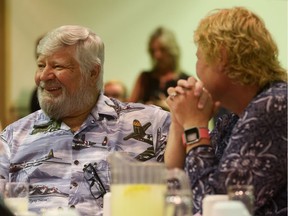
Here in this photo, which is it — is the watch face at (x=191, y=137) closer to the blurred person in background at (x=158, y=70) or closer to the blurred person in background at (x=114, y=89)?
the blurred person in background at (x=158, y=70)

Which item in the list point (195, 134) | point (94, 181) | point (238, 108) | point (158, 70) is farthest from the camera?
point (158, 70)

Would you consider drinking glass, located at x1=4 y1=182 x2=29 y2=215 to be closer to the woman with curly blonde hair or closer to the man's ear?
the woman with curly blonde hair

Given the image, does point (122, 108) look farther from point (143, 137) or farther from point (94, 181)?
point (94, 181)

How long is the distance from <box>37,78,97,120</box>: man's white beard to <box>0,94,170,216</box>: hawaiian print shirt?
1.5 inches

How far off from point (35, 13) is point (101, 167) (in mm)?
4026

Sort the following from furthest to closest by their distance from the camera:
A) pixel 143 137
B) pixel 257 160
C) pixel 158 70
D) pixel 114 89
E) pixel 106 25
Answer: pixel 106 25, pixel 114 89, pixel 158 70, pixel 143 137, pixel 257 160

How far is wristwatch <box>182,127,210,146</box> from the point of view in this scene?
7.54 ft

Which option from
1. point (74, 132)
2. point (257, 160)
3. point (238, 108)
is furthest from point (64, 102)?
point (257, 160)

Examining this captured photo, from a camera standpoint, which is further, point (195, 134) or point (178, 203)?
point (195, 134)

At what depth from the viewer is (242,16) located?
7.76 ft

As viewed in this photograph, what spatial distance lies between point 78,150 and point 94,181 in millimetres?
141

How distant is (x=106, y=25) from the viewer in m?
6.70

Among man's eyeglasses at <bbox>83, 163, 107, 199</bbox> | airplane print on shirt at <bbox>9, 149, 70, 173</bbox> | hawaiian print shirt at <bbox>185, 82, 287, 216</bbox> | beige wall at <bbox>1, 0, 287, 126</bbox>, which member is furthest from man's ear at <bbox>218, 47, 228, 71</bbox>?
beige wall at <bbox>1, 0, 287, 126</bbox>

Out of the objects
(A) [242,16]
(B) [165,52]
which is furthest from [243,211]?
(B) [165,52]
